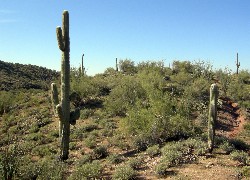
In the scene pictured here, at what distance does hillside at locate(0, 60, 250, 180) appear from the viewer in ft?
43.4

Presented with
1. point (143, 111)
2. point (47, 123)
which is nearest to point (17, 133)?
point (47, 123)

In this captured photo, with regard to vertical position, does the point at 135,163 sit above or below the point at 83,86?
below

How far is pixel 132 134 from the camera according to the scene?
19.2 metres

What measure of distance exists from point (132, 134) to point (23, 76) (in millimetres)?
45609

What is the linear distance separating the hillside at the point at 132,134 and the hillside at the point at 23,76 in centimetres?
1741

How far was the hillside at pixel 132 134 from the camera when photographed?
1323 cm

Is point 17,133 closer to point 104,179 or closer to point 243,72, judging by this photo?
point 104,179

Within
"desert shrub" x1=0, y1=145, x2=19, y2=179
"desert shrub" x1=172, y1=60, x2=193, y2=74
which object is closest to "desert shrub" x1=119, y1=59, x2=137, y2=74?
"desert shrub" x1=172, y1=60, x2=193, y2=74

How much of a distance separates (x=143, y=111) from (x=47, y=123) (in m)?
9.57

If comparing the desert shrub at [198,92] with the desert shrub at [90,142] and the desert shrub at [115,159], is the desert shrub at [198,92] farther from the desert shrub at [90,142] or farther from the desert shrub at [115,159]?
the desert shrub at [115,159]

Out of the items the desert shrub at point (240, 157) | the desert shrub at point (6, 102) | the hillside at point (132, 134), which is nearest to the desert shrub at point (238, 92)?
the hillside at point (132, 134)

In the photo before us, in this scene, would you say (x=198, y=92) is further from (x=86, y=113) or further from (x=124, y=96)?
(x=86, y=113)

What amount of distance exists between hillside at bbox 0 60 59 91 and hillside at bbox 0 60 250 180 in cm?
1741

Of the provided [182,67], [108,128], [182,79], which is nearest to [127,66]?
[182,67]
